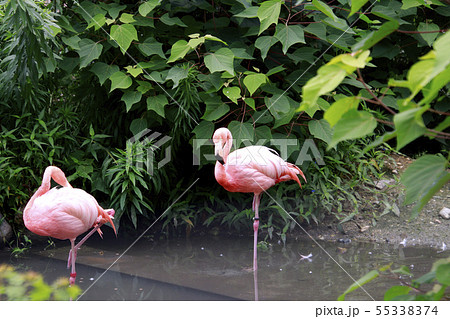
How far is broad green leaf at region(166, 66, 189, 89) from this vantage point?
318cm

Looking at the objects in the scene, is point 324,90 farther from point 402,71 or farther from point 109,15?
point 402,71

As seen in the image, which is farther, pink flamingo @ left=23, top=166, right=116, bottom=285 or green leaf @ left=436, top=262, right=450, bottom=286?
pink flamingo @ left=23, top=166, right=116, bottom=285

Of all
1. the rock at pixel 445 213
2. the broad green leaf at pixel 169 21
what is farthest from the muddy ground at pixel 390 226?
the broad green leaf at pixel 169 21

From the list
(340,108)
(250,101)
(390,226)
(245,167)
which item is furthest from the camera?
(390,226)

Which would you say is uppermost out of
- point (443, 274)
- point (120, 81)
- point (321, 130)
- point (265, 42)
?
point (443, 274)

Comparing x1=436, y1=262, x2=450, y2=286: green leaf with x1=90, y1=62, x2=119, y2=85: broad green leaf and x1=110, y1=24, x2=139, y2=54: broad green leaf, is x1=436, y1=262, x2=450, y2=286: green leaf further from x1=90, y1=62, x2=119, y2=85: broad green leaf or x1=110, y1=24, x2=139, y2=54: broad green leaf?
x1=90, y1=62, x2=119, y2=85: broad green leaf

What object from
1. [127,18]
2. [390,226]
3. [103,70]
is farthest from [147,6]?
[390,226]

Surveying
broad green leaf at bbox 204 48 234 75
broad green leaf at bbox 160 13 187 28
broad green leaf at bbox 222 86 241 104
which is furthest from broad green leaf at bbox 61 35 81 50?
broad green leaf at bbox 222 86 241 104

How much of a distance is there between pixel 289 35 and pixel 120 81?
121 centimetres

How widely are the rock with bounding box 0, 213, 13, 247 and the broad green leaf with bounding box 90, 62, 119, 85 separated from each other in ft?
3.96

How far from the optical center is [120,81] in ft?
10.8

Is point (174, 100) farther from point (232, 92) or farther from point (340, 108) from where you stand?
point (340, 108)

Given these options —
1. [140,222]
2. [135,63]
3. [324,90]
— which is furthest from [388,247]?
[324,90]

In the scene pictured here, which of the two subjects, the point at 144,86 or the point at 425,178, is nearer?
the point at 425,178
